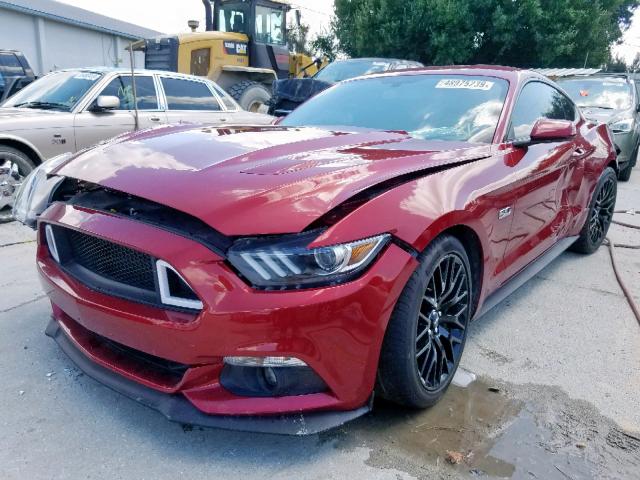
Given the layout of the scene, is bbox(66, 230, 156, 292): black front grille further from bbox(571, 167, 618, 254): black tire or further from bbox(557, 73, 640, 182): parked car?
bbox(557, 73, 640, 182): parked car

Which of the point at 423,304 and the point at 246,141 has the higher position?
the point at 246,141

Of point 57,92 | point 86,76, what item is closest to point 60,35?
point 86,76

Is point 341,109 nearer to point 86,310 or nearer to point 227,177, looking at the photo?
point 227,177

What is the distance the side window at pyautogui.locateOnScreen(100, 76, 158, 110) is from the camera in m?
6.22

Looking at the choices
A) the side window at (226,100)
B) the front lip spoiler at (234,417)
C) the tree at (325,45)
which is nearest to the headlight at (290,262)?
the front lip spoiler at (234,417)

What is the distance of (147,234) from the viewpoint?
6.22 ft

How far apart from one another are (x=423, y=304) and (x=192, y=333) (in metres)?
0.97

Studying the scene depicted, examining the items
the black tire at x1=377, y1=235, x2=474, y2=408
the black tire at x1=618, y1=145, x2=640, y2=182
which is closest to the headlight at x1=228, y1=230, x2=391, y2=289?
the black tire at x1=377, y1=235, x2=474, y2=408

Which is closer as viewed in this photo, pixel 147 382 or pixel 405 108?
pixel 147 382

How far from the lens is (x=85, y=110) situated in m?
5.87

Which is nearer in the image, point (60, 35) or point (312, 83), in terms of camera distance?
point (312, 83)

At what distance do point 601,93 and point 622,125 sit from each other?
1.43m

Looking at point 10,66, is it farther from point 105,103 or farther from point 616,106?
point 616,106

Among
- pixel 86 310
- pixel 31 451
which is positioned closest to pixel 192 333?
pixel 86 310
